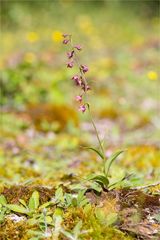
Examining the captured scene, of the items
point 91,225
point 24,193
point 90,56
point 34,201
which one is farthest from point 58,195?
point 90,56

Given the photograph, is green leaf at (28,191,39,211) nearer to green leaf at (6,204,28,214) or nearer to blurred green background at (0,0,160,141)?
green leaf at (6,204,28,214)

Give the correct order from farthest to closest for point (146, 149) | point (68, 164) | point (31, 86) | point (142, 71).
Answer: point (142, 71)
point (31, 86)
point (146, 149)
point (68, 164)

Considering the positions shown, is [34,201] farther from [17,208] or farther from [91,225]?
[91,225]

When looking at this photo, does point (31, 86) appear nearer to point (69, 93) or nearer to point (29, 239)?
point (69, 93)

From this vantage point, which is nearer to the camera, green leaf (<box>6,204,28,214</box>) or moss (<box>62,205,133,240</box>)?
moss (<box>62,205,133,240</box>)

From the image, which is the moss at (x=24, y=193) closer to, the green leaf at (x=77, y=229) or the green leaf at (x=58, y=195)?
the green leaf at (x=58, y=195)

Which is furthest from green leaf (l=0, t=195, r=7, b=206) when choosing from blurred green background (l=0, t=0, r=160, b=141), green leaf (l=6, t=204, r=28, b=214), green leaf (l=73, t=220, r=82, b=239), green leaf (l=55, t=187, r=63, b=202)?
blurred green background (l=0, t=0, r=160, b=141)

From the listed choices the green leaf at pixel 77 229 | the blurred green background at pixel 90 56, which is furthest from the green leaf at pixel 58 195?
the blurred green background at pixel 90 56

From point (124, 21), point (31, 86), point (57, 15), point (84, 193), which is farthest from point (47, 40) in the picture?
point (84, 193)
